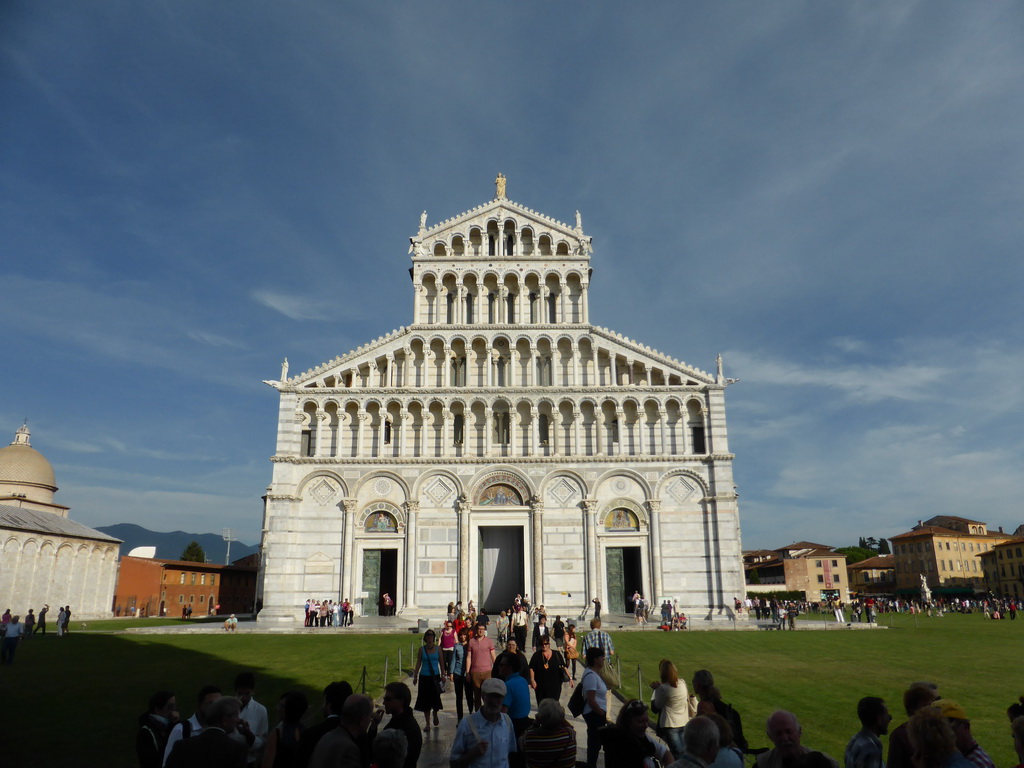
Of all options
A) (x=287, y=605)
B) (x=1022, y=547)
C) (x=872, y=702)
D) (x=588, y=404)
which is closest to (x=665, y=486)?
(x=588, y=404)

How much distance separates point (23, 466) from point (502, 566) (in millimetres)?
52822

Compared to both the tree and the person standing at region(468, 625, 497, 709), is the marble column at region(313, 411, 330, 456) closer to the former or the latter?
the person standing at region(468, 625, 497, 709)

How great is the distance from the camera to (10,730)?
1300cm

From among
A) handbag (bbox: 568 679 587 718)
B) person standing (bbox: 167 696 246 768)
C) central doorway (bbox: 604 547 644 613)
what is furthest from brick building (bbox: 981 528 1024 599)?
person standing (bbox: 167 696 246 768)

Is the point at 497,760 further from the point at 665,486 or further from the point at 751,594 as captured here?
the point at 751,594

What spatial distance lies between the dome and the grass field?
44507 mm

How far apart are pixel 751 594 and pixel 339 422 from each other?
159ft

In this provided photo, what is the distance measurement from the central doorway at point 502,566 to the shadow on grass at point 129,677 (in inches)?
486

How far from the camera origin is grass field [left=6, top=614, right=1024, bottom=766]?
12.5 metres

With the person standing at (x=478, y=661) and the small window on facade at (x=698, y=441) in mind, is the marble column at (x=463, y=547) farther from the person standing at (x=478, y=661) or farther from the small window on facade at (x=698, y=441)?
the person standing at (x=478, y=661)

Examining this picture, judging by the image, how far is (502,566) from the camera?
41.7m

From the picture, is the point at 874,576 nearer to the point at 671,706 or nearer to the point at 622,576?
the point at 622,576

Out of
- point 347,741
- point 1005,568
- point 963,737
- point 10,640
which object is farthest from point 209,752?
point 1005,568

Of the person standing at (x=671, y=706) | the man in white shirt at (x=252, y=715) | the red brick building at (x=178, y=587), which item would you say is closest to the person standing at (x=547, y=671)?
the person standing at (x=671, y=706)
